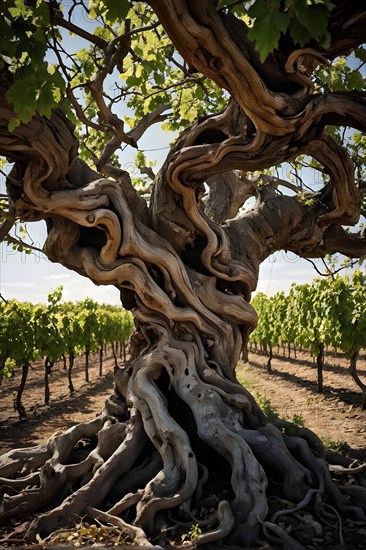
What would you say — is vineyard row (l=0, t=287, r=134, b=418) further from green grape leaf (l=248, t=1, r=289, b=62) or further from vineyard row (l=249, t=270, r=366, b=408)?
vineyard row (l=249, t=270, r=366, b=408)

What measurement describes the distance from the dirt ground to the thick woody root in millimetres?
2777

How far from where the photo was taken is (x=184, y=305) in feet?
19.4

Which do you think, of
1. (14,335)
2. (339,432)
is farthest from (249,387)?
(14,335)

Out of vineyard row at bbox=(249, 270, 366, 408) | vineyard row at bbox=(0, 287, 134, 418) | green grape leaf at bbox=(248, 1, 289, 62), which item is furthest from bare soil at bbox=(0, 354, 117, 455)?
green grape leaf at bbox=(248, 1, 289, 62)

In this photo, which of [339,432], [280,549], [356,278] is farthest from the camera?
[356,278]

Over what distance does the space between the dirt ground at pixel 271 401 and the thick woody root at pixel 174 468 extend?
2777 millimetres

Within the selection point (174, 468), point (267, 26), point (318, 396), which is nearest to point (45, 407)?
point (318, 396)

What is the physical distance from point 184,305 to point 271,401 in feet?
28.5

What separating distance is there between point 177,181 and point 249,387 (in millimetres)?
13045

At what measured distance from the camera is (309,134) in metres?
4.59

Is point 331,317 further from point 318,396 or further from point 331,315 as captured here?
point 318,396

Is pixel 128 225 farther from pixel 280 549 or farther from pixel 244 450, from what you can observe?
pixel 280 549

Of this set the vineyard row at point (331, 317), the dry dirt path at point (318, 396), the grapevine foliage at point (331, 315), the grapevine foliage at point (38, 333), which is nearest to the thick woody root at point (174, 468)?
the dry dirt path at point (318, 396)

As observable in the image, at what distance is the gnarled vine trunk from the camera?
400cm
